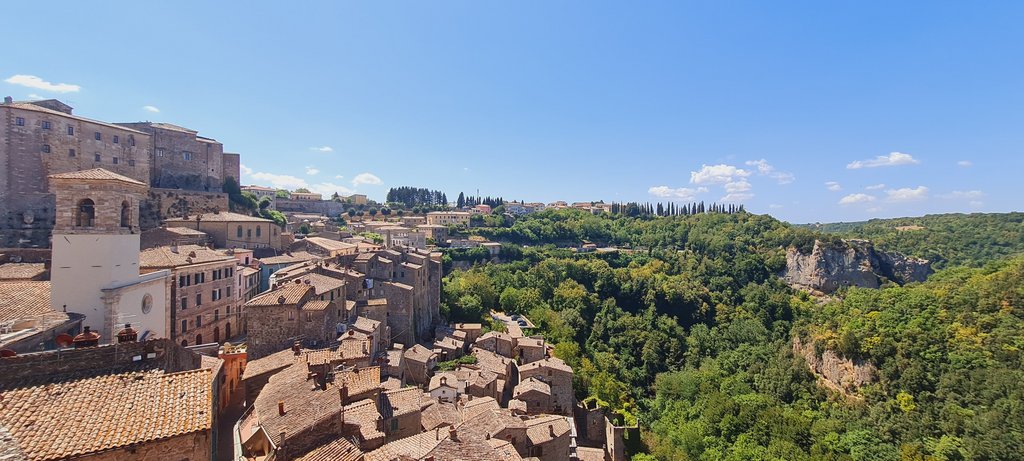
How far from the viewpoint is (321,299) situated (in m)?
24.2

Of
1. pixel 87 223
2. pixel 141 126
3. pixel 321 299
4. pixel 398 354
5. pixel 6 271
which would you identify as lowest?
pixel 398 354

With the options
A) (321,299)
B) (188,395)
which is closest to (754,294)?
(321,299)

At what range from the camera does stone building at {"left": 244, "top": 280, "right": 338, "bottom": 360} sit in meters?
22.0

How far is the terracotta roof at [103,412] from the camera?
282 inches

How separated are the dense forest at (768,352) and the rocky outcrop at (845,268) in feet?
7.74

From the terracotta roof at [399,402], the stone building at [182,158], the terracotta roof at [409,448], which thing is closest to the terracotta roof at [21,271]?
the terracotta roof at [399,402]

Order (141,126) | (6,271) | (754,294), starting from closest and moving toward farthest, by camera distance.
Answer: (6,271) < (141,126) < (754,294)

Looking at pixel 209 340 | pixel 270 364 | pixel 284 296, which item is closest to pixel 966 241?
pixel 284 296

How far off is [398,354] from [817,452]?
29.4 meters

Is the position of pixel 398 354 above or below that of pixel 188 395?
below

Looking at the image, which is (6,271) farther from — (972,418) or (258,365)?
(972,418)

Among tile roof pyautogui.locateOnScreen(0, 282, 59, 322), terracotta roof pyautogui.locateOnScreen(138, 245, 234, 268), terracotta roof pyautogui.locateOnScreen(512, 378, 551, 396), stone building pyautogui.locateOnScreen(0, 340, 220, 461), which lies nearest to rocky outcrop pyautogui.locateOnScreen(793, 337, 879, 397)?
terracotta roof pyautogui.locateOnScreen(512, 378, 551, 396)

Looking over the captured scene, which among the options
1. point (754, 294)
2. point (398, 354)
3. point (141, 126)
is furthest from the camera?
point (754, 294)

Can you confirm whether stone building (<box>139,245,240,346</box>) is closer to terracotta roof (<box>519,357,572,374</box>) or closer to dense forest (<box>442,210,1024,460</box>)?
dense forest (<box>442,210,1024,460</box>)
